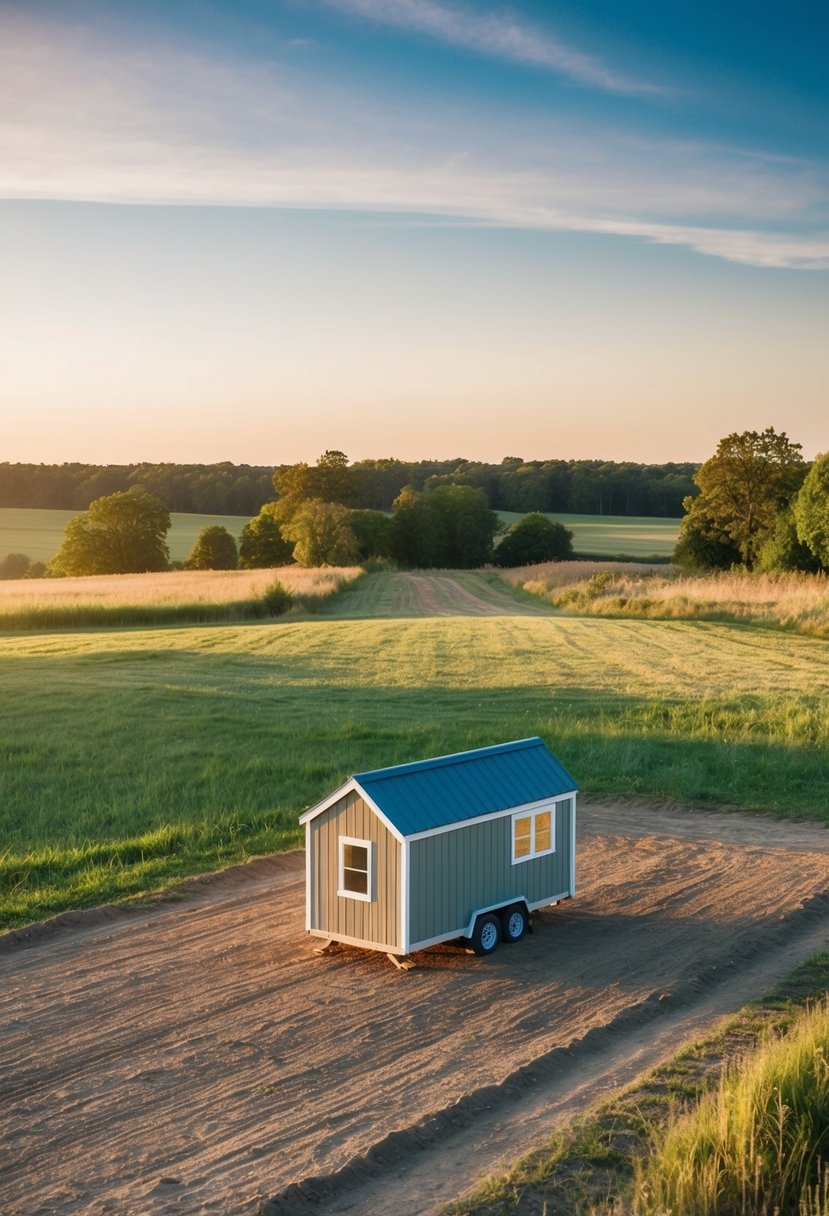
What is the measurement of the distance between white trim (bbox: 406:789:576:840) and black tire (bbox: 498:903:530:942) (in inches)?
38.8

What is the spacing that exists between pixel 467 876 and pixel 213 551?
9627 centimetres

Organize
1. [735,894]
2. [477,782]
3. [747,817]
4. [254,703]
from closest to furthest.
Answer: [477,782] < [735,894] < [747,817] < [254,703]

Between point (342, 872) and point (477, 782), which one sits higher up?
point (477, 782)

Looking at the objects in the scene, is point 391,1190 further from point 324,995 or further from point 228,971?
point 228,971

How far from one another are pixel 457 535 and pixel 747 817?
103 metres

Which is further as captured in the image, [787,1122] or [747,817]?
[747,817]

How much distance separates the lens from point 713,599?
173 ft

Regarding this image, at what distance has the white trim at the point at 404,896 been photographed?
11.6 metres

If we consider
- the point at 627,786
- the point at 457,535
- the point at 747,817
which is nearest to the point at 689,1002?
the point at 747,817

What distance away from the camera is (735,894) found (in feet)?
46.2

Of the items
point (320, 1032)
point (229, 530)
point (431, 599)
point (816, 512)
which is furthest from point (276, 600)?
point (229, 530)

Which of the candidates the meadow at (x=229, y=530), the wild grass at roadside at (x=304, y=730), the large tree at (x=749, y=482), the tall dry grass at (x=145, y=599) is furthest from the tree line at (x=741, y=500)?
the wild grass at roadside at (x=304, y=730)

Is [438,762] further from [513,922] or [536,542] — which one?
[536,542]

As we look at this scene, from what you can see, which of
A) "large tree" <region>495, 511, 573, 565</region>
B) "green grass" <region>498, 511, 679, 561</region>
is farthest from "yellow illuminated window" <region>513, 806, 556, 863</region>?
"large tree" <region>495, 511, 573, 565</region>
